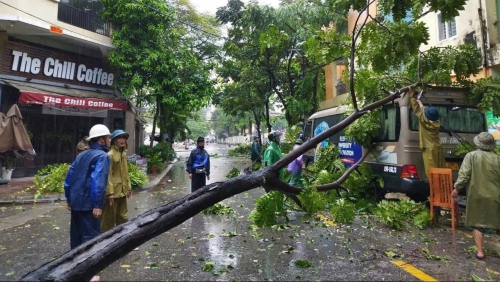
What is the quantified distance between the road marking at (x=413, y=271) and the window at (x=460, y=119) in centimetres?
346

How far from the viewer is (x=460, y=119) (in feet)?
22.6

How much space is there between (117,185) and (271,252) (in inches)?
91.1

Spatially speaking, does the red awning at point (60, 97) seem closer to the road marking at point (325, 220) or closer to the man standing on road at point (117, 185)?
the man standing on road at point (117, 185)

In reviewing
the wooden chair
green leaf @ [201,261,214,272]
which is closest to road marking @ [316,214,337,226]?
the wooden chair

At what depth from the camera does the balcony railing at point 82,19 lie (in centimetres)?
1251

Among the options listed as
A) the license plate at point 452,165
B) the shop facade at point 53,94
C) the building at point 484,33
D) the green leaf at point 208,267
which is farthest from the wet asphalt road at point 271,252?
the shop facade at point 53,94

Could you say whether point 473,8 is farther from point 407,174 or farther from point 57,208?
point 57,208

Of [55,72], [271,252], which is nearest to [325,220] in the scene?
[271,252]

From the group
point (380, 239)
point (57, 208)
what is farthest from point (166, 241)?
point (57, 208)

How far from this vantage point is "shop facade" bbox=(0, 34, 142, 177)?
36.6ft

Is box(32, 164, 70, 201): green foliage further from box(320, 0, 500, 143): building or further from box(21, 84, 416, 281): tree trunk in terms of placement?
box(320, 0, 500, 143): building

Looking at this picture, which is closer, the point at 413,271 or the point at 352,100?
the point at 413,271

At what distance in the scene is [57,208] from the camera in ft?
25.7

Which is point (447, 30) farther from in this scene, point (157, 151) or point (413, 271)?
point (157, 151)
